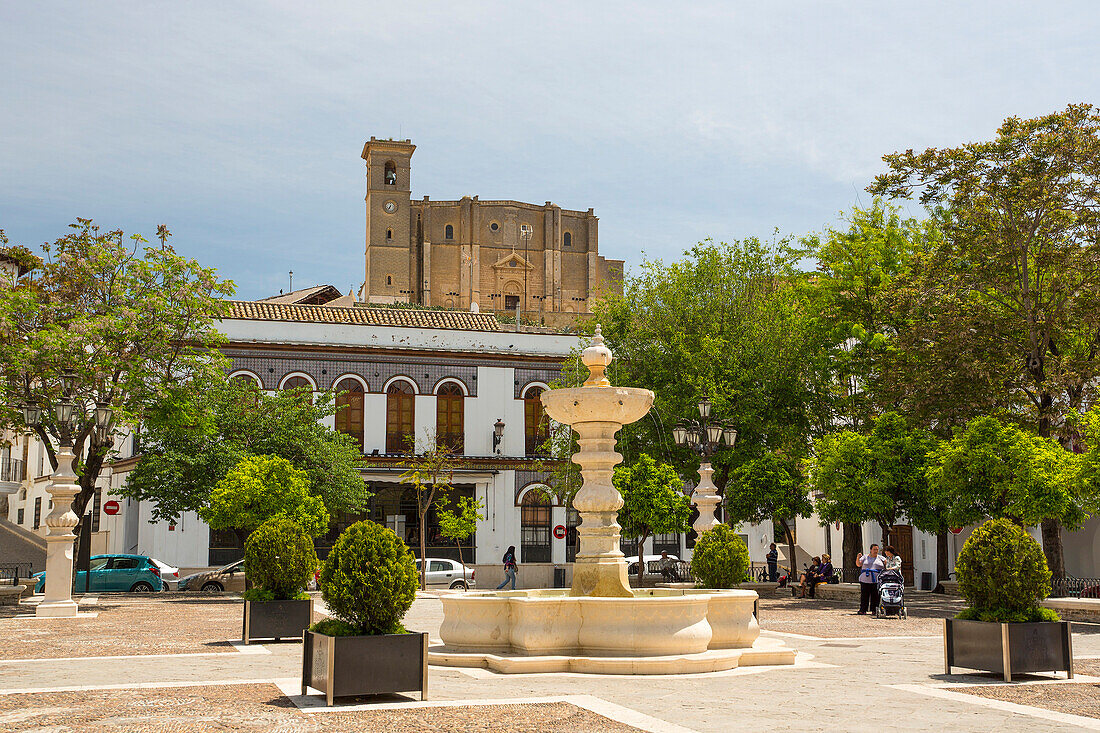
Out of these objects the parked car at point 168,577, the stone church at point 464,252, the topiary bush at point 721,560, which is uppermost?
the stone church at point 464,252

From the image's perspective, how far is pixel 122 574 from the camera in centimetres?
2977

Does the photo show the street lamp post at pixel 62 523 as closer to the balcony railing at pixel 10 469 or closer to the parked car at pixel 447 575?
the parked car at pixel 447 575

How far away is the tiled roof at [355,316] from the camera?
120 feet

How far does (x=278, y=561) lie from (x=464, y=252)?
7588 cm

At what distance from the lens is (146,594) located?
28.5m

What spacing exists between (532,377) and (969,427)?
62.3 feet

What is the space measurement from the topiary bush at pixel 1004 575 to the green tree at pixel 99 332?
17019 millimetres

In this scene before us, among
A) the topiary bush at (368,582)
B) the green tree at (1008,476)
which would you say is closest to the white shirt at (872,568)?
the green tree at (1008,476)

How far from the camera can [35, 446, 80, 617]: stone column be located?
62.7ft

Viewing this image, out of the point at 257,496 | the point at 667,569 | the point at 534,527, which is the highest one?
the point at 257,496

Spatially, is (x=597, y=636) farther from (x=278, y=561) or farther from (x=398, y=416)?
(x=398, y=416)

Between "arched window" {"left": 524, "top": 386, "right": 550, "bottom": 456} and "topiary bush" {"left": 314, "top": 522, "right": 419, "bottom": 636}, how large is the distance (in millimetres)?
28812

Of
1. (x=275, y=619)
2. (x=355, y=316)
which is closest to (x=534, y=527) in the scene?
(x=355, y=316)

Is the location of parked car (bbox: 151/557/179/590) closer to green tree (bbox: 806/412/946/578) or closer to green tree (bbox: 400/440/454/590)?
green tree (bbox: 400/440/454/590)
